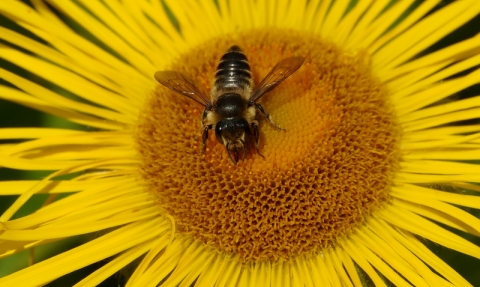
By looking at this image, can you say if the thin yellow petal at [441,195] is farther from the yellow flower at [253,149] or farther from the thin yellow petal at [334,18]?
the thin yellow petal at [334,18]

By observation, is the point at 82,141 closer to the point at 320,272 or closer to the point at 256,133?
the point at 256,133

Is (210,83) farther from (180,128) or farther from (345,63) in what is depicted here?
(345,63)

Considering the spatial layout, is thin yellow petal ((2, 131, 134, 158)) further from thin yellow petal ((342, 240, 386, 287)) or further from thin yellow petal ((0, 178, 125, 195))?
thin yellow petal ((342, 240, 386, 287))

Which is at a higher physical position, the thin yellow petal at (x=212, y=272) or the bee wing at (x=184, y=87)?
the bee wing at (x=184, y=87)

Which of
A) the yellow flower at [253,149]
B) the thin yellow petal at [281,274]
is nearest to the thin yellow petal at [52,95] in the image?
the yellow flower at [253,149]

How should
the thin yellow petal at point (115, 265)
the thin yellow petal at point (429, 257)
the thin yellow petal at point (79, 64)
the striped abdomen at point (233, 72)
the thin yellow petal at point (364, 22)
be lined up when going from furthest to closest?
the thin yellow petal at point (364, 22) → the thin yellow petal at point (79, 64) → the striped abdomen at point (233, 72) → the thin yellow petal at point (115, 265) → the thin yellow petal at point (429, 257)

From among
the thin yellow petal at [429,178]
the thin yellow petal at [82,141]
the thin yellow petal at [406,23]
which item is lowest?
the thin yellow petal at [429,178]

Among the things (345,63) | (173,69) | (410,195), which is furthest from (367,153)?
(173,69)
